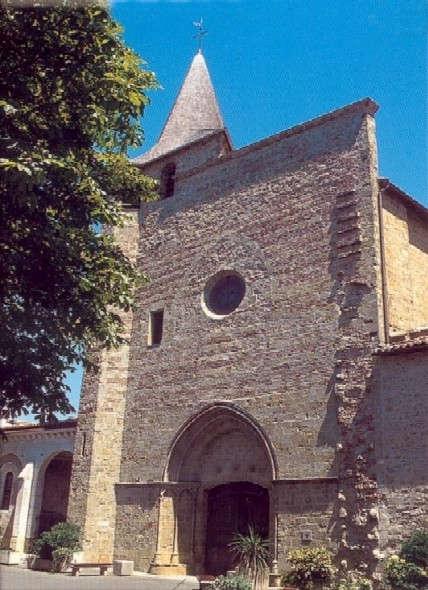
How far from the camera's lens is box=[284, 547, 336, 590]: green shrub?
1192 cm

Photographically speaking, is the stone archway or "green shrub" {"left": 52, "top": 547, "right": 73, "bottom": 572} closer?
the stone archway

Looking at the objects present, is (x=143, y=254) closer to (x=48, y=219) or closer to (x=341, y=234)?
(x=341, y=234)

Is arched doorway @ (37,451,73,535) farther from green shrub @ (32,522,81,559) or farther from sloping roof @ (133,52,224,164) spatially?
sloping roof @ (133,52,224,164)

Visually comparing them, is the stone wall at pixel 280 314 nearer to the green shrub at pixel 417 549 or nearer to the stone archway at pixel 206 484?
the stone archway at pixel 206 484

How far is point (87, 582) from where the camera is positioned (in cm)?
1380

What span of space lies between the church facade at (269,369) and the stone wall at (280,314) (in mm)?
42

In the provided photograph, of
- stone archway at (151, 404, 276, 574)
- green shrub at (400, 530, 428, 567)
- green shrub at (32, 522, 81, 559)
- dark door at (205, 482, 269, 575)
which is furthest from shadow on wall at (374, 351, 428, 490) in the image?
green shrub at (32, 522, 81, 559)

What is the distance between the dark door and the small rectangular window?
15.8 ft

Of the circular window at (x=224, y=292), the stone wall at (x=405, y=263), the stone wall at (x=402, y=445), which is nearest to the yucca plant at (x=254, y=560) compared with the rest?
the stone wall at (x=402, y=445)

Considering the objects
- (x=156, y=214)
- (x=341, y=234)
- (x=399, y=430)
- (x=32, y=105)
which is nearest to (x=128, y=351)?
(x=156, y=214)

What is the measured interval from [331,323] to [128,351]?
23.7 feet

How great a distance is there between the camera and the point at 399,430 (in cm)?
1200

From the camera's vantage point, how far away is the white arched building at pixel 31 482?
19500mm

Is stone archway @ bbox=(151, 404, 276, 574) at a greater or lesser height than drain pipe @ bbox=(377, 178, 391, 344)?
lesser
